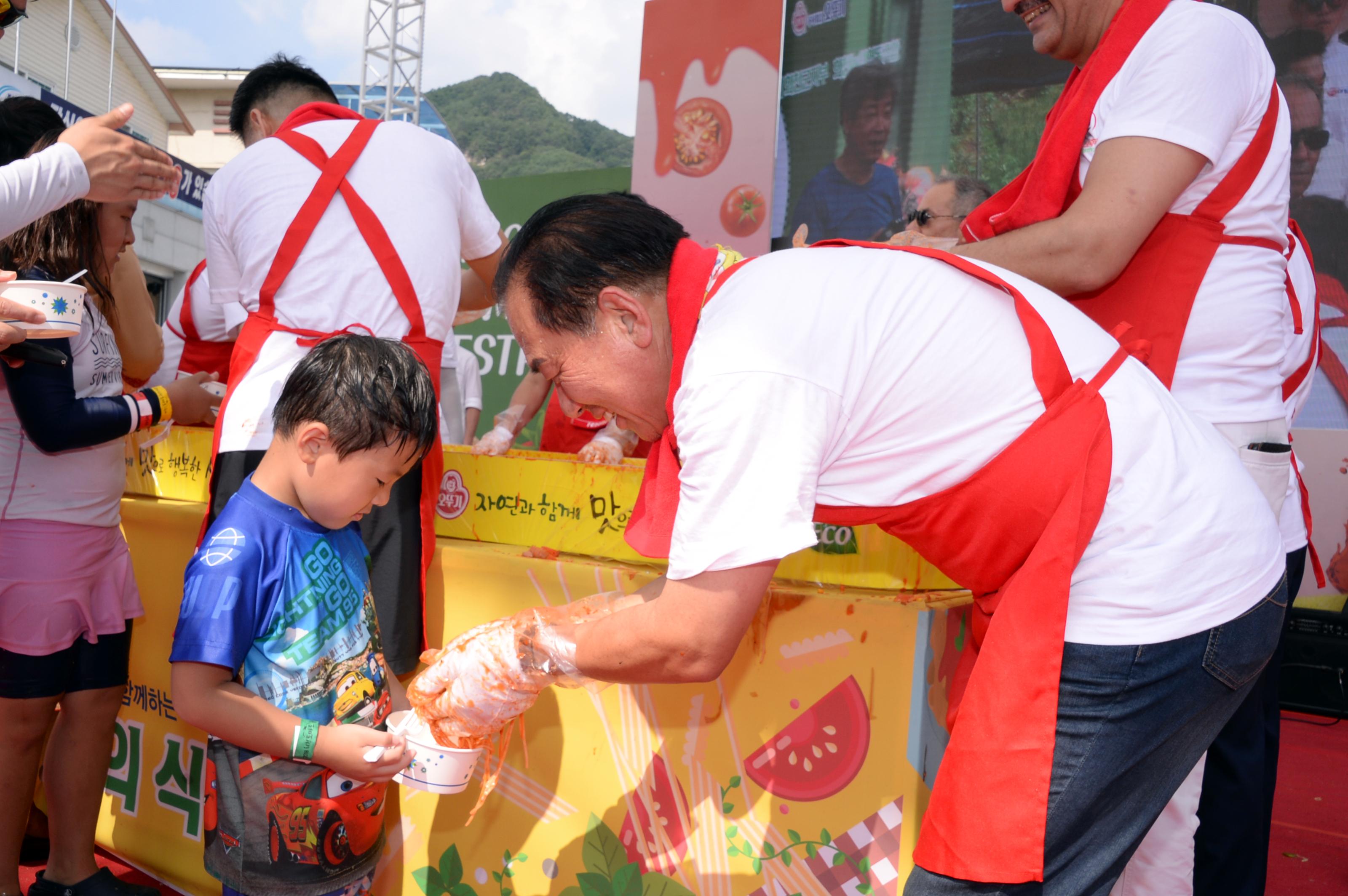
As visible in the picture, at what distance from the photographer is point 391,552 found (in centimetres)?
190

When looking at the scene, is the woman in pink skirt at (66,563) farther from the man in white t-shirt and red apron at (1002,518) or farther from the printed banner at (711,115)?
the printed banner at (711,115)

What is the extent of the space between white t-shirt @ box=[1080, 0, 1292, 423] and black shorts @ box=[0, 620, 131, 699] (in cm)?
217

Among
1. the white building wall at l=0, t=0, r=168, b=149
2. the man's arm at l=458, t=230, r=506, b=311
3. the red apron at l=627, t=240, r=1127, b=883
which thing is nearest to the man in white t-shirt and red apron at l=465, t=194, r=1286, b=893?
the red apron at l=627, t=240, r=1127, b=883

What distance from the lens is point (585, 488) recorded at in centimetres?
191

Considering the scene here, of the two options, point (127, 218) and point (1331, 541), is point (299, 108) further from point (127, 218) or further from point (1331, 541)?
point (1331, 541)

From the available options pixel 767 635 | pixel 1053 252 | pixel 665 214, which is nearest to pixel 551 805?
pixel 767 635

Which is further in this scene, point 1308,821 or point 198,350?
point 1308,821

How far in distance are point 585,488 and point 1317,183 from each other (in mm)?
4476

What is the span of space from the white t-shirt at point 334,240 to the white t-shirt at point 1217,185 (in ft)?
4.22

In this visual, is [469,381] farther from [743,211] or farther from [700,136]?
[700,136]

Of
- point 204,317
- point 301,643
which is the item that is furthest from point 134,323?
point 301,643

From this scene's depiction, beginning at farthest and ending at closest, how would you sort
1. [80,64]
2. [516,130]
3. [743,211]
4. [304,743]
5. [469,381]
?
[516,130]
[80,64]
[743,211]
[469,381]
[304,743]

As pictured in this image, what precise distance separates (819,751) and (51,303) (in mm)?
1516

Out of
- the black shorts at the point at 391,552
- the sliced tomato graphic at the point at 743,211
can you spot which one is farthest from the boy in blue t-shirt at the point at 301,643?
the sliced tomato graphic at the point at 743,211
